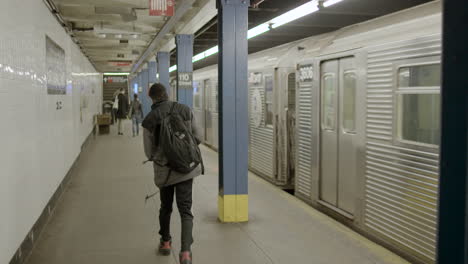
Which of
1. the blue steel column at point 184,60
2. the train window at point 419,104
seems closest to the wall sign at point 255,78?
the blue steel column at point 184,60

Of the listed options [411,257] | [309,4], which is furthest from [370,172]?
[309,4]

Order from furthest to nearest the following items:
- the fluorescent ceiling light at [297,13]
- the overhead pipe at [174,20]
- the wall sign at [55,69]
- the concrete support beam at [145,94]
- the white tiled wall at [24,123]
→ the concrete support beam at [145,94]
the overhead pipe at [174,20]
the wall sign at [55,69]
the fluorescent ceiling light at [297,13]
the white tiled wall at [24,123]

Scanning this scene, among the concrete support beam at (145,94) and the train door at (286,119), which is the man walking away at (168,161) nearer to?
the train door at (286,119)

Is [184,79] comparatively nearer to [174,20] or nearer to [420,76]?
[174,20]

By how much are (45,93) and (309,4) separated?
360cm

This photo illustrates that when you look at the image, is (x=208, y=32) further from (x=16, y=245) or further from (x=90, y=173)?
(x=16, y=245)

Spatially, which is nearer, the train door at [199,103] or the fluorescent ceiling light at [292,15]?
the fluorescent ceiling light at [292,15]

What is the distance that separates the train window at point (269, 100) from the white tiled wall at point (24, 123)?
143 inches

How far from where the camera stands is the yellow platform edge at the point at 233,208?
20.1ft

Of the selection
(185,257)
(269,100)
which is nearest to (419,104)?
(185,257)

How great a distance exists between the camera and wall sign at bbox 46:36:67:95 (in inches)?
276

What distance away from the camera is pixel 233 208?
6156 millimetres

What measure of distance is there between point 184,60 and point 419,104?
265 inches

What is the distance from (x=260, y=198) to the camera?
7.67 meters
